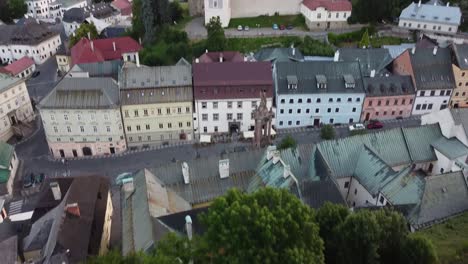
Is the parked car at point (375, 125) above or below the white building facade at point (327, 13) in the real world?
below

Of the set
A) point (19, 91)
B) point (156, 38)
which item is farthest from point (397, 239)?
point (156, 38)

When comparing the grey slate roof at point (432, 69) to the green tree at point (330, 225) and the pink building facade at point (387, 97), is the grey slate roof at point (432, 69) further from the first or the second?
the green tree at point (330, 225)

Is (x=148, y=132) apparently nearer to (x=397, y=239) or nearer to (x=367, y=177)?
(x=367, y=177)

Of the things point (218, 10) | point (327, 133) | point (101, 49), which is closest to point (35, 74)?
point (101, 49)

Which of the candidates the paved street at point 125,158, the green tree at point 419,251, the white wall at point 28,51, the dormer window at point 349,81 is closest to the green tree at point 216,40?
the paved street at point 125,158

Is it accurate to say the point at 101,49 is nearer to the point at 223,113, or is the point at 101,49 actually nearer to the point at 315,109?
the point at 223,113

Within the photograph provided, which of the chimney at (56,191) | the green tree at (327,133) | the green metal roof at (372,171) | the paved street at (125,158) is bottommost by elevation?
the paved street at (125,158)
